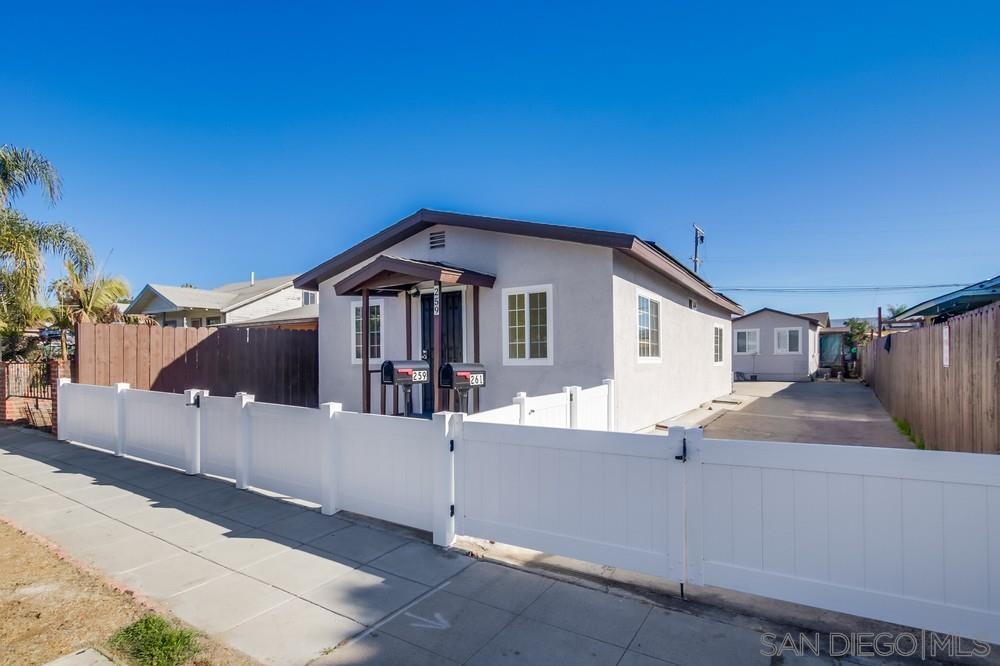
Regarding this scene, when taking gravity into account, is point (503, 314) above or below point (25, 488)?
above

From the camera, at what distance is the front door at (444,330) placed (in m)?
8.91

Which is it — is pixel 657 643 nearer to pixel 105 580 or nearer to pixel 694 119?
pixel 105 580

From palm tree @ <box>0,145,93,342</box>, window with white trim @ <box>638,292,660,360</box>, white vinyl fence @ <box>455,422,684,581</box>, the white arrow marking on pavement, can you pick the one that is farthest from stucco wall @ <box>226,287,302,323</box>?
the white arrow marking on pavement

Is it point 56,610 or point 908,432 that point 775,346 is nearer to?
point 908,432

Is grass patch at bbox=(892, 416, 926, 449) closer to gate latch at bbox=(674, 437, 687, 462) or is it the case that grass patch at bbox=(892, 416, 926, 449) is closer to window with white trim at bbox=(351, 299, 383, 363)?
gate latch at bbox=(674, 437, 687, 462)

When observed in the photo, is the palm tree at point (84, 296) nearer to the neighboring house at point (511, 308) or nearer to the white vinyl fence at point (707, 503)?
the neighboring house at point (511, 308)

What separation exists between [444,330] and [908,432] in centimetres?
823

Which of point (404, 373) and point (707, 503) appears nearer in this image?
point (707, 503)

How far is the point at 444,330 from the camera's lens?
9070mm

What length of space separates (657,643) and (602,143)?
42.9 ft

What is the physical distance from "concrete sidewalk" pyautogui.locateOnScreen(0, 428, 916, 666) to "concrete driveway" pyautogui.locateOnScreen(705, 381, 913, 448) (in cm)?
613

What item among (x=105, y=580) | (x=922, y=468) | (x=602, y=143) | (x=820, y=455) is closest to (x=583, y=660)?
(x=820, y=455)

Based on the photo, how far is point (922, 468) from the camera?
2402 millimetres

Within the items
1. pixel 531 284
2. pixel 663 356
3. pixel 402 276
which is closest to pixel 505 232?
pixel 531 284
